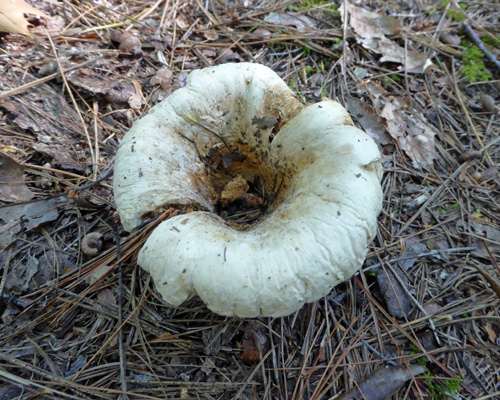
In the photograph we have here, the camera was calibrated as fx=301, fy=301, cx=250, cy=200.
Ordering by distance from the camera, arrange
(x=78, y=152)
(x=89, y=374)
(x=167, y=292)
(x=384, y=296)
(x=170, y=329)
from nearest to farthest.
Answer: (x=167, y=292)
(x=89, y=374)
(x=170, y=329)
(x=384, y=296)
(x=78, y=152)

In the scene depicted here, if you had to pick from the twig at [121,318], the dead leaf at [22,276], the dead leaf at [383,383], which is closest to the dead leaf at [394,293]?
the dead leaf at [383,383]

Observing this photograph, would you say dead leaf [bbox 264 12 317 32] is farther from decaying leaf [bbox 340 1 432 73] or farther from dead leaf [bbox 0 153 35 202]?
dead leaf [bbox 0 153 35 202]

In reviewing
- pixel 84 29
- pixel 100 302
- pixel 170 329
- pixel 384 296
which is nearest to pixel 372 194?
pixel 384 296

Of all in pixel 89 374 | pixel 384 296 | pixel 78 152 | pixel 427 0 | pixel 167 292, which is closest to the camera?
pixel 167 292

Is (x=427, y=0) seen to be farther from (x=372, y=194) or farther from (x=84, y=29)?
(x=84, y=29)

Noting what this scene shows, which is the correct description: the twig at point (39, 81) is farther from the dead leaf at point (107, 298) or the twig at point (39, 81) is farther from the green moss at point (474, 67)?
the green moss at point (474, 67)

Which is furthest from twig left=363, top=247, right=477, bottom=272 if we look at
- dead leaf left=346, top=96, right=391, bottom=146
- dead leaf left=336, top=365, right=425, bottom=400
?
dead leaf left=346, top=96, right=391, bottom=146

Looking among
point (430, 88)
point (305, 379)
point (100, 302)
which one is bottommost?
point (305, 379)
